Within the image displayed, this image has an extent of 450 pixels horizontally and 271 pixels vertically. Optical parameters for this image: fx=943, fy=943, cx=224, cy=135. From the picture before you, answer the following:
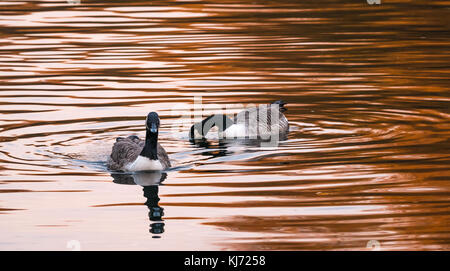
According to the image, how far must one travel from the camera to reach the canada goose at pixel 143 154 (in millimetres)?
13641

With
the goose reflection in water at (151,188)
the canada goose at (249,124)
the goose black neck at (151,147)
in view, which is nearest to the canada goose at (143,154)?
the goose black neck at (151,147)

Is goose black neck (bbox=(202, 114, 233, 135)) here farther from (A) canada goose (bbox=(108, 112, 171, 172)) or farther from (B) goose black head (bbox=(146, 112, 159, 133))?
(B) goose black head (bbox=(146, 112, 159, 133))

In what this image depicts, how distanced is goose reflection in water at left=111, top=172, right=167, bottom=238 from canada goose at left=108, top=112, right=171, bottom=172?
127 millimetres

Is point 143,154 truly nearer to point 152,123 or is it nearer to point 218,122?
point 152,123

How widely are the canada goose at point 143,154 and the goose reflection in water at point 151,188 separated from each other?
Result: 127 millimetres

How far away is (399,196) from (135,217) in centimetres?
338

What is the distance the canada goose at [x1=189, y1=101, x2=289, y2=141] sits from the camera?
16.6 m

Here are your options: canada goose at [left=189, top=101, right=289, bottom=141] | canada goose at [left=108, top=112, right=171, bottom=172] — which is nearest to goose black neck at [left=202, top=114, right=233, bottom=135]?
canada goose at [left=189, top=101, right=289, bottom=141]

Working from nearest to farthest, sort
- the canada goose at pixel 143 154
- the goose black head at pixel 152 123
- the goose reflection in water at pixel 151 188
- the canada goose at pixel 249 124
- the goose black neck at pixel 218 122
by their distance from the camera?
the goose reflection in water at pixel 151 188, the goose black head at pixel 152 123, the canada goose at pixel 143 154, the canada goose at pixel 249 124, the goose black neck at pixel 218 122

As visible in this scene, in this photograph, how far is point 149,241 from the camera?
10.3m

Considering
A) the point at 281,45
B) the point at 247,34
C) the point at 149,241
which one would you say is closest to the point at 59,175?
the point at 149,241

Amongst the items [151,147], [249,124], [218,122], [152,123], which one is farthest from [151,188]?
[249,124]

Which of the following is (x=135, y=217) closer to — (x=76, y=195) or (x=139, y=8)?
(x=76, y=195)

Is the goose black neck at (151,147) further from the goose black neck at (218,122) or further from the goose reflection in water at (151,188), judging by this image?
the goose black neck at (218,122)
